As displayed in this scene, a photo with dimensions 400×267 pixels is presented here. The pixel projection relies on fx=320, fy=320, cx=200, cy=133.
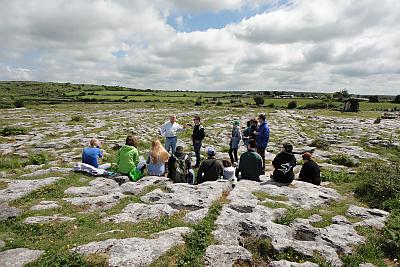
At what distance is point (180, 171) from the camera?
1438cm

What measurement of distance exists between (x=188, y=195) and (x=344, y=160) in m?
12.1

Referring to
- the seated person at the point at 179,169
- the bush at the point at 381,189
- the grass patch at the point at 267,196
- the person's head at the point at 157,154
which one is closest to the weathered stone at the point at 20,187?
the person's head at the point at 157,154

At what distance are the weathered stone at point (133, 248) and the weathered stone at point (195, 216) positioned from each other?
1054 mm

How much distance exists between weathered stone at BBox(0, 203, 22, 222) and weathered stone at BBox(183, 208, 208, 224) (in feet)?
17.7

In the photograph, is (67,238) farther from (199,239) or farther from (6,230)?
(199,239)

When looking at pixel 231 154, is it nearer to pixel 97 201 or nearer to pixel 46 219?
pixel 97 201

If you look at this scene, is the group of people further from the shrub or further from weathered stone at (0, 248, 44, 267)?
weathered stone at (0, 248, 44, 267)

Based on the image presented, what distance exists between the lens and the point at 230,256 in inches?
315

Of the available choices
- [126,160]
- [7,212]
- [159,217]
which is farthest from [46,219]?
[126,160]

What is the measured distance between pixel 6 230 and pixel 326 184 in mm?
13156

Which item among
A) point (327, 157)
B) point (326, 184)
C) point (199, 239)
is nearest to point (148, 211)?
point (199, 239)

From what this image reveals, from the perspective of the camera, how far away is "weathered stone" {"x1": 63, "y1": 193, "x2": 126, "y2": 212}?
1100cm

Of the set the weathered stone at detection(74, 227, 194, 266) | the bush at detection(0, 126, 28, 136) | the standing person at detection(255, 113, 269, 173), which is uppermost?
the standing person at detection(255, 113, 269, 173)

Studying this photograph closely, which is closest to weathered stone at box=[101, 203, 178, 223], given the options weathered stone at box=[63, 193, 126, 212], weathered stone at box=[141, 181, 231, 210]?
weathered stone at box=[141, 181, 231, 210]
